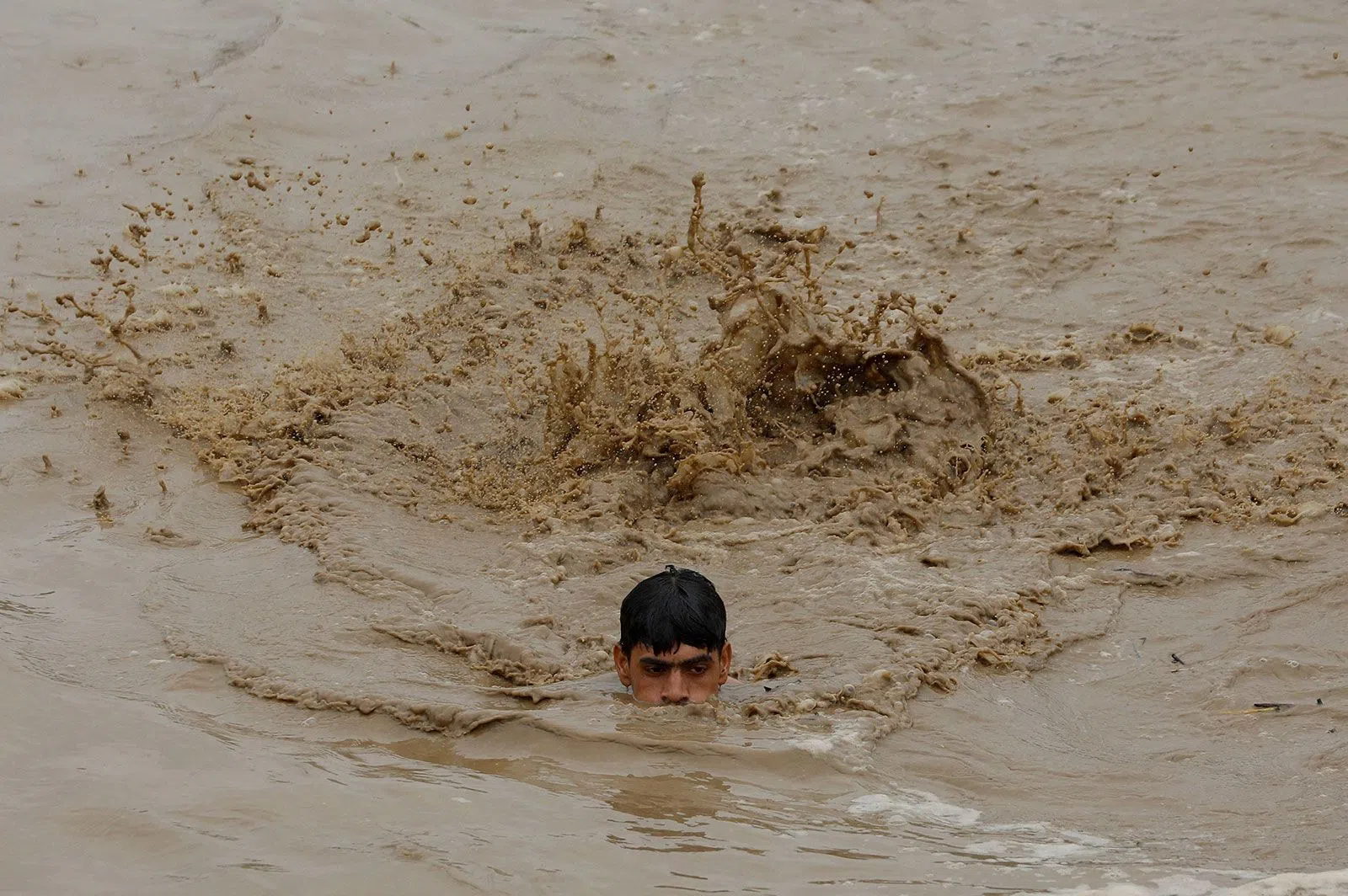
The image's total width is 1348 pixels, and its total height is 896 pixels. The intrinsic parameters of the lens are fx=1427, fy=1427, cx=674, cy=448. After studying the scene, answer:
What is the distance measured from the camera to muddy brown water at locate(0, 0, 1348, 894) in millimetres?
2990

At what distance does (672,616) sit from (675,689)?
A: 0.19 m

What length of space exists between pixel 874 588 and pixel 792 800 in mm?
1454

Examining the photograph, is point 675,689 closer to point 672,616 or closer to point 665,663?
point 665,663

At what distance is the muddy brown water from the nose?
153 millimetres

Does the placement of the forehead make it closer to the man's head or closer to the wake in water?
the man's head

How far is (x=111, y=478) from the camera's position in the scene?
5230 millimetres

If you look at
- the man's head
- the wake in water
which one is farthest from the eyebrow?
the wake in water

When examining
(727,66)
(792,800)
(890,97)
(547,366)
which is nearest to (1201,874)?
(792,800)

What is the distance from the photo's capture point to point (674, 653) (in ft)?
12.3

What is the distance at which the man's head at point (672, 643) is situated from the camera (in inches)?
147

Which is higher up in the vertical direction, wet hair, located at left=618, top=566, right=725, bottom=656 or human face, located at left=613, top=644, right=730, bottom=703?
wet hair, located at left=618, top=566, right=725, bottom=656

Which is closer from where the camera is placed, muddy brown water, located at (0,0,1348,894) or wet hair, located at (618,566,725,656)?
muddy brown water, located at (0,0,1348,894)

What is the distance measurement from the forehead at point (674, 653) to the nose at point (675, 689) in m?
0.03

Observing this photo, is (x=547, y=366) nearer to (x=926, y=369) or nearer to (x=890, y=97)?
(x=926, y=369)
